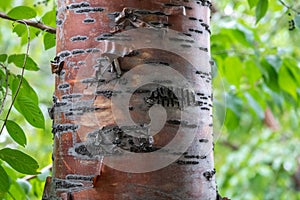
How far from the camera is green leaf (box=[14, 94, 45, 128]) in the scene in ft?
2.54

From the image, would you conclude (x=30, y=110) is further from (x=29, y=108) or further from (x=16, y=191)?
(x=16, y=191)

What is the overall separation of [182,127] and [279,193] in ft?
11.3

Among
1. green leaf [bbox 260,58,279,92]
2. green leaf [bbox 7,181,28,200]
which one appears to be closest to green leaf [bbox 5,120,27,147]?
green leaf [bbox 7,181,28,200]

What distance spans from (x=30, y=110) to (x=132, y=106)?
29 cm

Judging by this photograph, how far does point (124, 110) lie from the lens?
1.82 feet

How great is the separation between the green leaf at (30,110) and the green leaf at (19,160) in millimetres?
110

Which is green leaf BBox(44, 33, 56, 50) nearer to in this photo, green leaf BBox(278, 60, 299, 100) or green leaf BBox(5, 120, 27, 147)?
green leaf BBox(5, 120, 27, 147)

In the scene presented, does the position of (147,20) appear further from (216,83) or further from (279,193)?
(279,193)

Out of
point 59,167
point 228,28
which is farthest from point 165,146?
point 228,28

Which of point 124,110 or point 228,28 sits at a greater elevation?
point 228,28

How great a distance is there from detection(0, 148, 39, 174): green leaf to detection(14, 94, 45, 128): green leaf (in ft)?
0.36

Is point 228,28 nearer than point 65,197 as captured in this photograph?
No

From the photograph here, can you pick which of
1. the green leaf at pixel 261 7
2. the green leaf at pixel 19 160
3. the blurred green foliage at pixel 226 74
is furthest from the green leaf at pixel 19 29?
the green leaf at pixel 261 7

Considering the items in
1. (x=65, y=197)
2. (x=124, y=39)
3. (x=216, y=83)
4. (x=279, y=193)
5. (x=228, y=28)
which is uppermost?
(x=279, y=193)
